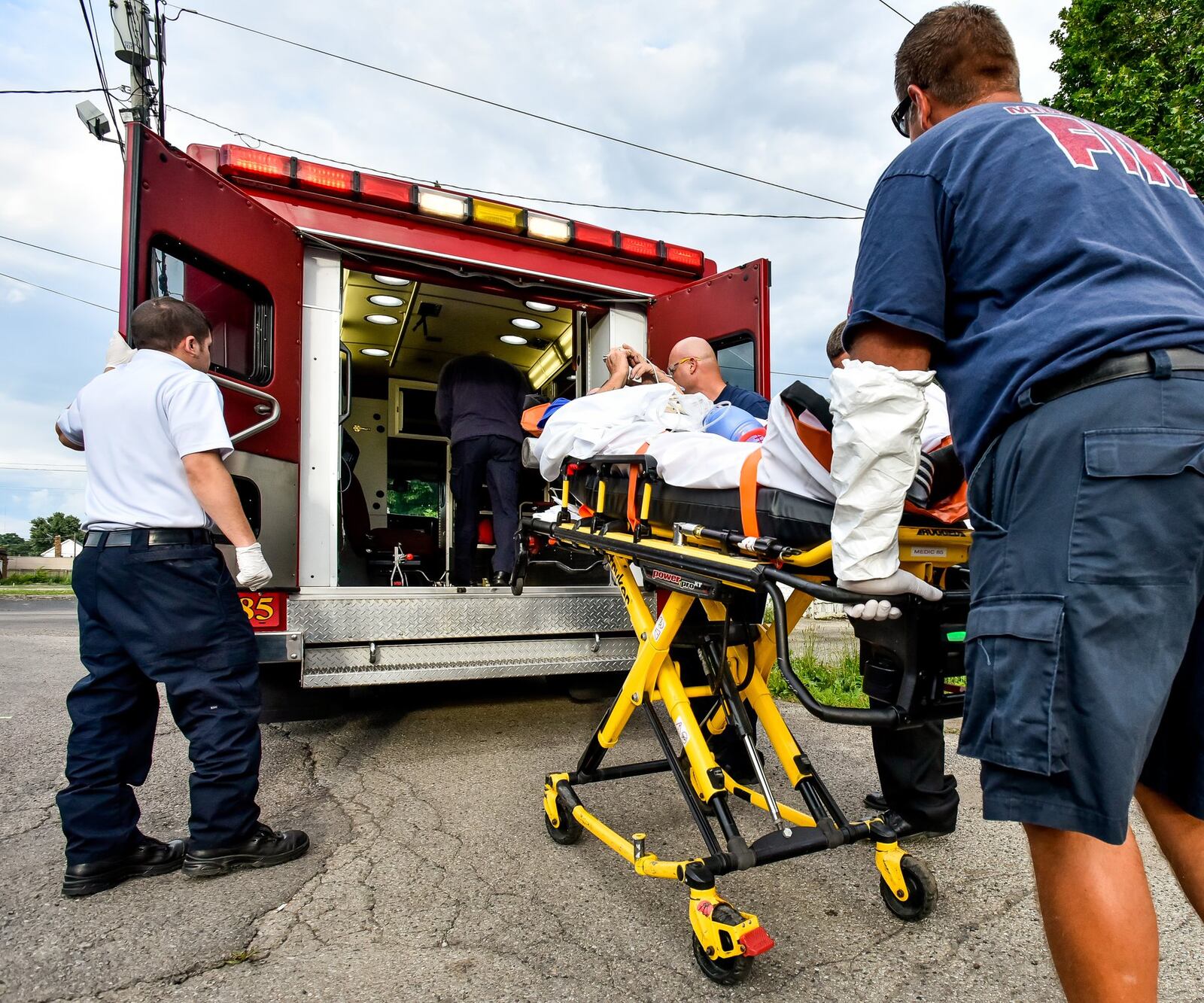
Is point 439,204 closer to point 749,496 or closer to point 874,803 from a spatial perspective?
point 749,496

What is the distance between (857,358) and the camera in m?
1.37

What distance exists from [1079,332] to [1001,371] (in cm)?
12

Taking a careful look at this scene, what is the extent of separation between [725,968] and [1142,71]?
11.2 m

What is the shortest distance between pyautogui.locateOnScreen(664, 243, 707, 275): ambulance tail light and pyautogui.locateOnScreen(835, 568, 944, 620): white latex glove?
3.27 meters

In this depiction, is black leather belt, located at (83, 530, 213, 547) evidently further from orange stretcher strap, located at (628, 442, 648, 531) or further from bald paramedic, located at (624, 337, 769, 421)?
bald paramedic, located at (624, 337, 769, 421)

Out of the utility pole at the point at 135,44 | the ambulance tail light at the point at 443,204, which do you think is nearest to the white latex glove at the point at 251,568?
the ambulance tail light at the point at 443,204

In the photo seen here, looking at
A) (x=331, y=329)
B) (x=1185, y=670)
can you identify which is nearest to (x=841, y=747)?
(x=1185, y=670)

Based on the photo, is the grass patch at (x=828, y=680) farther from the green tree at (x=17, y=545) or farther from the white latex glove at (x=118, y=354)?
the green tree at (x=17, y=545)

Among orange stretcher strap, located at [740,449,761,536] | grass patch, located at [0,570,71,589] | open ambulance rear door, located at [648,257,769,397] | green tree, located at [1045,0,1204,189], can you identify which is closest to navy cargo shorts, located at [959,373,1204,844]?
orange stretcher strap, located at [740,449,761,536]

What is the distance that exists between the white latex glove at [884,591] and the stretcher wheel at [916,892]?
902mm

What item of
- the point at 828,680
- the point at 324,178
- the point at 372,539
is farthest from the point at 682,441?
the point at 372,539

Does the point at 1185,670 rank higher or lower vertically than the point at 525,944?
higher

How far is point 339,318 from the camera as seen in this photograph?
354 cm

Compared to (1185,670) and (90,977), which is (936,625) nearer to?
(1185,670)
